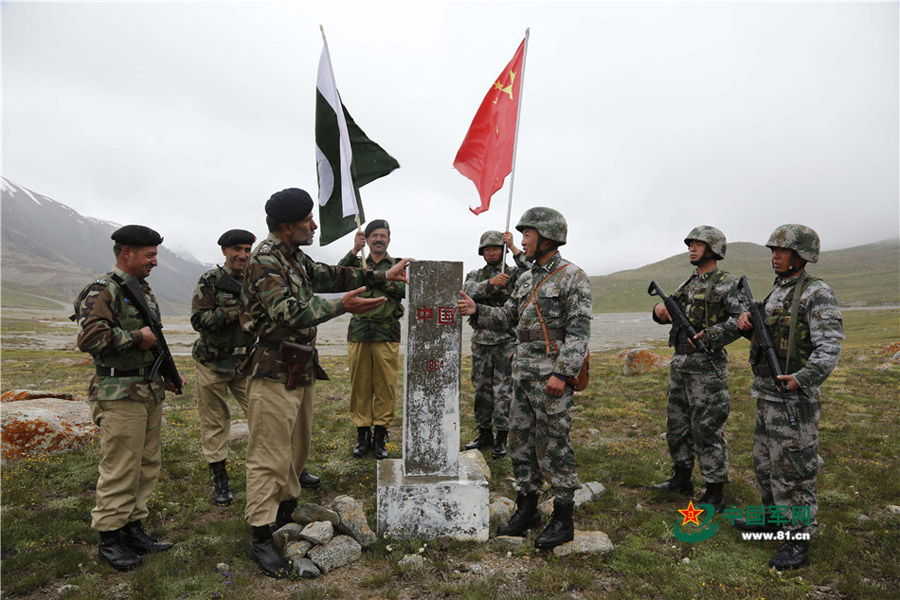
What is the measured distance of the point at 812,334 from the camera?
16.3 ft

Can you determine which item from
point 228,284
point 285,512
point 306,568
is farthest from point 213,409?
point 306,568

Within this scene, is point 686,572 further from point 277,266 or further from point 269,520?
point 277,266

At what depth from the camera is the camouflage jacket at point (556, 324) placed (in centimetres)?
510

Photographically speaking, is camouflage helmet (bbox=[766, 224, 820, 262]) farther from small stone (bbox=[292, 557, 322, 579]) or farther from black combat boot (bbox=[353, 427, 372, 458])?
black combat boot (bbox=[353, 427, 372, 458])

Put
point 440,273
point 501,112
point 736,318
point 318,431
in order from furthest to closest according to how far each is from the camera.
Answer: point 318,431 → point 501,112 → point 736,318 → point 440,273

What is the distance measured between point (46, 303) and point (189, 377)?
228143mm

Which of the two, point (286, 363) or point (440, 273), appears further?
point (440, 273)

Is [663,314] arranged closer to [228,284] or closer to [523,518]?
[523,518]

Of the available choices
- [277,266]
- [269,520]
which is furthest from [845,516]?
[277,266]

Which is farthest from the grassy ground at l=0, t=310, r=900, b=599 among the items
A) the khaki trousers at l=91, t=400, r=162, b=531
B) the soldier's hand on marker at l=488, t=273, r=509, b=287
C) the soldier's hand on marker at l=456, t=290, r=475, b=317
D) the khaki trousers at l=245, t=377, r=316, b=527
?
the soldier's hand on marker at l=488, t=273, r=509, b=287

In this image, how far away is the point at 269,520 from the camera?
4695 mm

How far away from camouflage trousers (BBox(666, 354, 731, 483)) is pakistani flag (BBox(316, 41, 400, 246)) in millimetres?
4927

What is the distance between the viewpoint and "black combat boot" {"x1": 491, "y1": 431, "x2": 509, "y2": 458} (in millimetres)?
7898

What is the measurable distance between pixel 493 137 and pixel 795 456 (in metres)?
5.88
